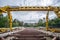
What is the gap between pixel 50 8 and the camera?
22.0 metres

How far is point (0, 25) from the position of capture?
50.2 metres

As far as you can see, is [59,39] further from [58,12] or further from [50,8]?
[50,8]

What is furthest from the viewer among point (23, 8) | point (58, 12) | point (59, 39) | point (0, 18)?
point (0, 18)

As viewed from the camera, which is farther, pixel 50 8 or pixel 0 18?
pixel 0 18

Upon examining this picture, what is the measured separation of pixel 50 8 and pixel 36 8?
175cm

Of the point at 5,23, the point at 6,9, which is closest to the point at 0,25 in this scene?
the point at 5,23

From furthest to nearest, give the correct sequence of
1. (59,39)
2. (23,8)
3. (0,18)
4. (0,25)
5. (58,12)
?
(0,18)
(0,25)
(23,8)
(58,12)
(59,39)

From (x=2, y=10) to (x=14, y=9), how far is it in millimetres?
2008

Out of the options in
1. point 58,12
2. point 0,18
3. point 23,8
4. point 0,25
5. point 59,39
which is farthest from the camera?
point 0,18

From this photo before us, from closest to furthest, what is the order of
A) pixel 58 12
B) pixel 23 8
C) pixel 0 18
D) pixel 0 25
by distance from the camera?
pixel 58 12 < pixel 23 8 < pixel 0 25 < pixel 0 18

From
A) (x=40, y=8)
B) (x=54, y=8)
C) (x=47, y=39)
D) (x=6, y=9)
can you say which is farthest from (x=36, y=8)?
(x=47, y=39)

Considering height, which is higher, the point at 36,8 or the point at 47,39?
the point at 36,8

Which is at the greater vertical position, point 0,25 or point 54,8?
point 54,8

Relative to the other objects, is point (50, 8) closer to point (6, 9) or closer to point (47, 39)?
point (6, 9)
